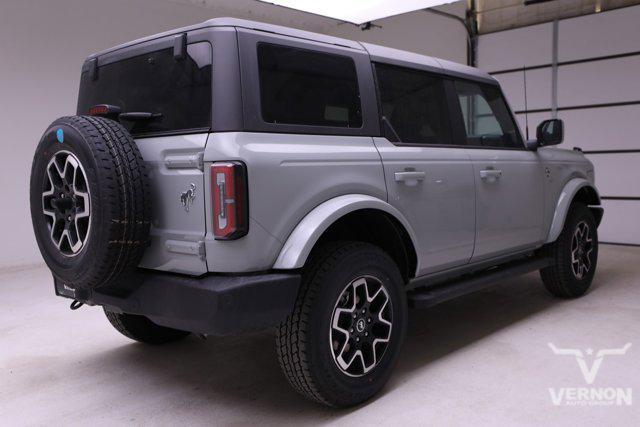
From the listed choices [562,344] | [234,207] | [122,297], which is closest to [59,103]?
[122,297]

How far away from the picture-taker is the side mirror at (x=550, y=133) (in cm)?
382

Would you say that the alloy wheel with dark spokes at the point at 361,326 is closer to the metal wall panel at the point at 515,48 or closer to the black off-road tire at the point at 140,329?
the black off-road tire at the point at 140,329

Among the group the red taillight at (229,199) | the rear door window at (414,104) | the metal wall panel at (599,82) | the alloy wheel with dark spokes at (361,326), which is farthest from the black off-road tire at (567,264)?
the metal wall panel at (599,82)

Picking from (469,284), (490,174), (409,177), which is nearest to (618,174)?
(490,174)

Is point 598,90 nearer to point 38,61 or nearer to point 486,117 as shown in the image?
point 486,117

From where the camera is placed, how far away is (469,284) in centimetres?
324

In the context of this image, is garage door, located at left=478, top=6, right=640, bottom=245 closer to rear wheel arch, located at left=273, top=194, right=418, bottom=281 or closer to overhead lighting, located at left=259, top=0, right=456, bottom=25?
overhead lighting, located at left=259, top=0, right=456, bottom=25

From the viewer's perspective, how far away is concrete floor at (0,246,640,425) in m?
2.45

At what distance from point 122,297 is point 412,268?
1.45 m

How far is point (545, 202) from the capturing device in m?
3.90

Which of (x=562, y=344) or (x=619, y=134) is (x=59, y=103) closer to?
(x=562, y=344)

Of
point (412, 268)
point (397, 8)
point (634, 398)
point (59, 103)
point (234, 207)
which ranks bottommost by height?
point (634, 398)

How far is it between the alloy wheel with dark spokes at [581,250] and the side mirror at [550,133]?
0.79 m

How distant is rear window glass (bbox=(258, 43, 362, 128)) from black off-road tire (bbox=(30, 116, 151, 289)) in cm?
59
